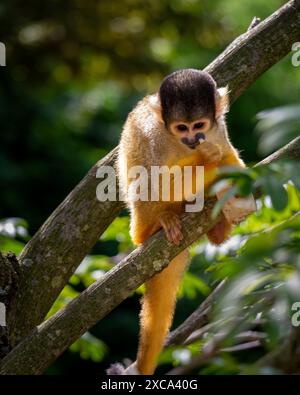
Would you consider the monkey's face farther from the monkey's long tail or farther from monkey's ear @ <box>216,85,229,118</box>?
the monkey's long tail

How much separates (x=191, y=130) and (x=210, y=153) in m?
0.18

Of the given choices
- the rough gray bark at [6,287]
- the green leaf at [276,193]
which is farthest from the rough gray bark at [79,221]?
the green leaf at [276,193]

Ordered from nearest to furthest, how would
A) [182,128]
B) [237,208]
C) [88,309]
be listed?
[88,309]
[237,208]
[182,128]

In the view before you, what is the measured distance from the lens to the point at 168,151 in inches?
171

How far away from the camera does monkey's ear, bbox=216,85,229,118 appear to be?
14.3ft

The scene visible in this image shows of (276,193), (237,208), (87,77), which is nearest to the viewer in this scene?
(276,193)

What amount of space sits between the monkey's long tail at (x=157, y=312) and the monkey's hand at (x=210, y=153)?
0.69 metres

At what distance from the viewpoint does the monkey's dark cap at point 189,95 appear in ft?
13.9

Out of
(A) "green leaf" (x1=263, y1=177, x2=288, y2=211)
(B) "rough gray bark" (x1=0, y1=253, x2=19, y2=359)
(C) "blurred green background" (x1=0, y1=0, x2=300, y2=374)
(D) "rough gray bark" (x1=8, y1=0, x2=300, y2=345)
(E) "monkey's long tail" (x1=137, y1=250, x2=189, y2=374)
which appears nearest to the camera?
(A) "green leaf" (x1=263, y1=177, x2=288, y2=211)

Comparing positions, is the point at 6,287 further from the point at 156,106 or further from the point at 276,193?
the point at 276,193

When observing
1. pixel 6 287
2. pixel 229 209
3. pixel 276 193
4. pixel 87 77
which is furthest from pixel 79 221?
pixel 87 77

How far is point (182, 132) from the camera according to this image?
4340 mm

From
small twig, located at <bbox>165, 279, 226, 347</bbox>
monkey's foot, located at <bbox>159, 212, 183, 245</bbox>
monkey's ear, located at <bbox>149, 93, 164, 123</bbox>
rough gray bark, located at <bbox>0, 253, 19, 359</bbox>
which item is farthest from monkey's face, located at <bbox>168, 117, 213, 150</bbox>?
rough gray bark, located at <bbox>0, 253, 19, 359</bbox>
